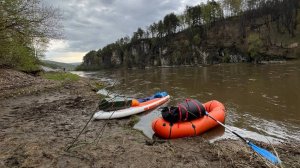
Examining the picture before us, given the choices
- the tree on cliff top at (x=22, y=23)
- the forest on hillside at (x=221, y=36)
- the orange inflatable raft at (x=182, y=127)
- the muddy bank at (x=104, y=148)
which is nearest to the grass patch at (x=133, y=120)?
the muddy bank at (x=104, y=148)

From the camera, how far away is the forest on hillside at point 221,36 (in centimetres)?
6359

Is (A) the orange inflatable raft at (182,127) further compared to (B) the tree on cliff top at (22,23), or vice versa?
(B) the tree on cliff top at (22,23)

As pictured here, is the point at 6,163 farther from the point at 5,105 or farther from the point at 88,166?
the point at 5,105

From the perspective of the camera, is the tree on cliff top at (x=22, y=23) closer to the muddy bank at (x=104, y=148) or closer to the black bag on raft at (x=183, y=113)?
the muddy bank at (x=104, y=148)

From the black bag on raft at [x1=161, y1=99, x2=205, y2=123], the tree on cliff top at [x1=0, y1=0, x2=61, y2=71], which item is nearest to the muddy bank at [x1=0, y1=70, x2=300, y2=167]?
the black bag on raft at [x1=161, y1=99, x2=205, y2=123]

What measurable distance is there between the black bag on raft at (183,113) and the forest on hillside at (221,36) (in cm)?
5343

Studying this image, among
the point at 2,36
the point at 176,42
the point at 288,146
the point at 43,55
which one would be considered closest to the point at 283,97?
the point at 288,146

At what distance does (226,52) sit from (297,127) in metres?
68.8

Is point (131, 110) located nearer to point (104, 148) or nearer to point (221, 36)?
point (104, 148)

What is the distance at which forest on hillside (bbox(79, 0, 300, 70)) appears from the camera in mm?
63594

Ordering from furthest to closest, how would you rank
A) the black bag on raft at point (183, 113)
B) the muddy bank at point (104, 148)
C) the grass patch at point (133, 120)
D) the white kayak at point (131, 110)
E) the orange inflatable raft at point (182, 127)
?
the white kayak at point (131, 110), the grass patch at point (133, 120), the black bag on raft at point (183, 113), the orange inflatable raft at point (182, 127), the muddy bank at point (104, 148)

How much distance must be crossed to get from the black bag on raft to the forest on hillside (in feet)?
175

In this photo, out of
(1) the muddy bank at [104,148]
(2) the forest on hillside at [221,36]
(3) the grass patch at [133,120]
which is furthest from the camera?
(2) the forest on hillside at [221,36]

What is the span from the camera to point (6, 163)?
508 cm
